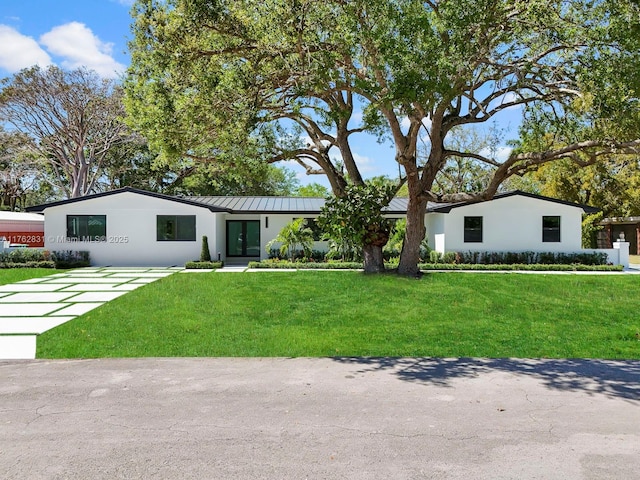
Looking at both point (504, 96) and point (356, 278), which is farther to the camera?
point (356, 278)

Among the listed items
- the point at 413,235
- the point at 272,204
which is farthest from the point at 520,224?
the point at 272,204

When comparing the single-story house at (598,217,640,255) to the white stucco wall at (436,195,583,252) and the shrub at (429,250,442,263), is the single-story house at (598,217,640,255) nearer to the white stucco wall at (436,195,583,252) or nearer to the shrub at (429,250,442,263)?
the white stucco wall at (436,195,583,252)

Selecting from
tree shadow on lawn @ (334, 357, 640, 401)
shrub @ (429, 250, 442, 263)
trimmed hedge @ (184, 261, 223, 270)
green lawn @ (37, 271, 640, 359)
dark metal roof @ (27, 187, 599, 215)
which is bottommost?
tree shadow on lawn @ (334, 357, 640, 401)

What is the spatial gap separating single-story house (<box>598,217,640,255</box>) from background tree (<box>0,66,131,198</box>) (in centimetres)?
2817

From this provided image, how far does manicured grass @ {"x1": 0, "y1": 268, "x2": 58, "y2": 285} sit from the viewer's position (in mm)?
15413

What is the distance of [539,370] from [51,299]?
1053 centimetres

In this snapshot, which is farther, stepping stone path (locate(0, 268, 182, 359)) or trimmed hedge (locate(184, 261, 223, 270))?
trimmed hedge (locate(184, 261, 223, 270))

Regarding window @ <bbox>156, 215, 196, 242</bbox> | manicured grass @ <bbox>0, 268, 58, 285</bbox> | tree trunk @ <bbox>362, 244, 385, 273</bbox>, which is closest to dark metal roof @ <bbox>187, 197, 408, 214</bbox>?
window @ <bbox>156, 215, 196, 242</bbox>

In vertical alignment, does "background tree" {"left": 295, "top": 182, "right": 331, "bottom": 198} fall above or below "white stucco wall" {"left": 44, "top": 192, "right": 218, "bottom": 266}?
above

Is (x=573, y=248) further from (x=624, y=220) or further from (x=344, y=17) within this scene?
(x=344, y=17)

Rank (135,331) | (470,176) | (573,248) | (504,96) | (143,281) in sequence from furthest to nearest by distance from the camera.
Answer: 1. (470,176)
2. (573,248)
3. (143,281)
4. (504,96)
5. (135,331)

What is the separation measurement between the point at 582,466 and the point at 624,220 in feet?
94.7

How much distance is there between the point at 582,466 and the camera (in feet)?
11.4

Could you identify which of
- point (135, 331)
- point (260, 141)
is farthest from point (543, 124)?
point (135, 331)
